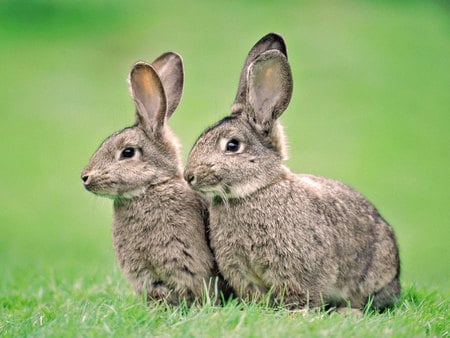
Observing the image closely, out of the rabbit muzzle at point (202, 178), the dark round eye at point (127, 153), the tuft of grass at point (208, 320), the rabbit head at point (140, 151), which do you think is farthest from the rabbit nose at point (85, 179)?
the tuft of grass at point (208, 320)

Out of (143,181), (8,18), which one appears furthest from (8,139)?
(143,181)

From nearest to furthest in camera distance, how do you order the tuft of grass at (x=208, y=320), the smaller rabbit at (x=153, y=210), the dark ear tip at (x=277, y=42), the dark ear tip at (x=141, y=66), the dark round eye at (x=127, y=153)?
the tuft of grass at (x=208, y=320) < the smaller rabbit at (x=153, y=210) < the dark round eye at (x=127, y=153) < the dark ear tip at (x=141, y=66) < the dark ear tip at (x=277, y=42)

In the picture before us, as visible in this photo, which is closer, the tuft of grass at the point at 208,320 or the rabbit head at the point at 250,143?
the tuft of grass at the point at 208,320

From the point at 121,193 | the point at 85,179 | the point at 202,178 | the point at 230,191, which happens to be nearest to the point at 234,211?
the point at 230,191

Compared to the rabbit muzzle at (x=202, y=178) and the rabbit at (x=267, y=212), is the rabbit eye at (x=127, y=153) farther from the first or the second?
the rabbit muzzle at (x=202, y=178)

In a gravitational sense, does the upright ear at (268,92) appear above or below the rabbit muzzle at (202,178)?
above

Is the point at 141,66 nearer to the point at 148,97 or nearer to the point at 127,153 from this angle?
the point at 148,97

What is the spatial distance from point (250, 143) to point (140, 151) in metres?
0.77

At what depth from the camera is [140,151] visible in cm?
600

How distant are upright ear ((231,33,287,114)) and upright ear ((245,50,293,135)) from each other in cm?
20

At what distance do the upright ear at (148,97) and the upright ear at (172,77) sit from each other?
11.4 inches

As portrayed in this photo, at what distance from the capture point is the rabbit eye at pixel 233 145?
5.73 meters

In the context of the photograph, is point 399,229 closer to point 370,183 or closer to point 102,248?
point 370,183

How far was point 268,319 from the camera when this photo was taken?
5262 millimetres
